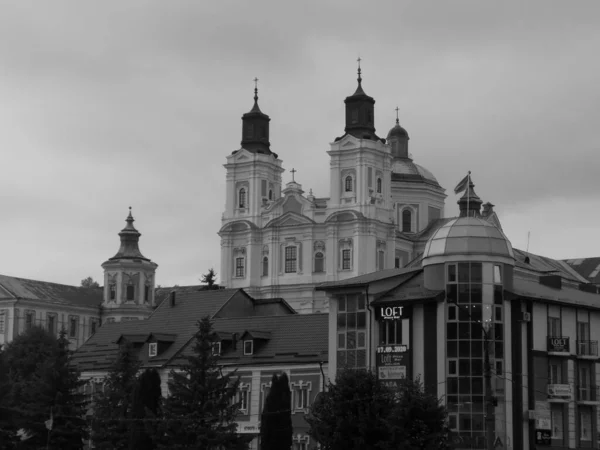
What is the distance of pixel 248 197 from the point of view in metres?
144

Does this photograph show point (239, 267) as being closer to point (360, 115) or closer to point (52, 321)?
point (360, 115)

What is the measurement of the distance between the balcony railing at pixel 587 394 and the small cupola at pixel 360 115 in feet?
249

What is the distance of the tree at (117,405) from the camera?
64.9 meters

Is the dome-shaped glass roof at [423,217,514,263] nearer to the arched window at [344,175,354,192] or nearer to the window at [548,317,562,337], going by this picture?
the window at [548,317,562,337]

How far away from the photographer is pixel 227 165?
14612cm

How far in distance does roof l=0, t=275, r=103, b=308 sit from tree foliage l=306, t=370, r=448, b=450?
323 feet

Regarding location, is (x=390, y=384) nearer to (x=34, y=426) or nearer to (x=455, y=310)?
(x=455, y=310)

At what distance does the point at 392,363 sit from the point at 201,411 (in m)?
8.39

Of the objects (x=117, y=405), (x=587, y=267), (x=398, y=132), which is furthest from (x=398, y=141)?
(x=117, y=405)

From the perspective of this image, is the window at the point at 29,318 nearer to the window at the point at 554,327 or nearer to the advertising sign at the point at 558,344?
the window at the point at 554,327

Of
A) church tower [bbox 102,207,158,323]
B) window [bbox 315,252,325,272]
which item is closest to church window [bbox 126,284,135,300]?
church tower [bbox 102,207,158,323]

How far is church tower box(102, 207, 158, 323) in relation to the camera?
158875mm

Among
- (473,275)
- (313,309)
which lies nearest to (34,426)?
(473,275)

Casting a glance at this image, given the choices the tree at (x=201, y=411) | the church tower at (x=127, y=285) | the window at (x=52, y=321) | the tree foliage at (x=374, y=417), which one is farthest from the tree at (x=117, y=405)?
the church tower at (x=127, y=285)
